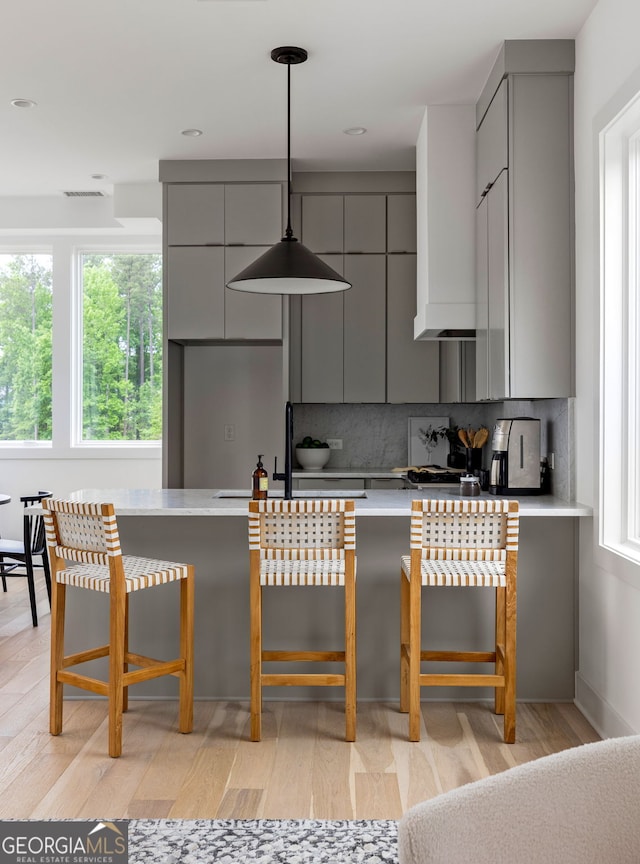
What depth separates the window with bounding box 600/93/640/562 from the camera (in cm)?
310

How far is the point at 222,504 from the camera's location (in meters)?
3.49

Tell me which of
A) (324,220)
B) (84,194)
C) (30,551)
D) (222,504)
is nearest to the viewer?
(222,504)

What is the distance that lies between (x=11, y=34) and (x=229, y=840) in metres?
3.28

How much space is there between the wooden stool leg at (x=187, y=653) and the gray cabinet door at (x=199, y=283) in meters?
2.39

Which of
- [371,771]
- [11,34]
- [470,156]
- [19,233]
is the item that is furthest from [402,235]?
[371,771]

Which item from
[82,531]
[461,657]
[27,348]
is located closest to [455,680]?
[461,657]

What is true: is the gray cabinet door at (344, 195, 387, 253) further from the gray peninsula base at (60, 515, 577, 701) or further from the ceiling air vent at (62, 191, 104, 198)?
the gray peninsula base at (60, 515, 577, 701)

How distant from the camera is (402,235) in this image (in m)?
5.44

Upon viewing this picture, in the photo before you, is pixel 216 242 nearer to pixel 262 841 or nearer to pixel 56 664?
pixel 56 664

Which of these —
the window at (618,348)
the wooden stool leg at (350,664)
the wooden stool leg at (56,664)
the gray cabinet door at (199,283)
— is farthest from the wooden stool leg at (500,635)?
the gray cabinet door at (199,283)

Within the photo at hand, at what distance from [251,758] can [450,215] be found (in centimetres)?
289

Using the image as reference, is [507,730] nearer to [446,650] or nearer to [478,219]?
[446,650]

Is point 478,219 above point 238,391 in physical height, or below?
above

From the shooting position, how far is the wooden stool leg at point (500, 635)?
3.24 m
